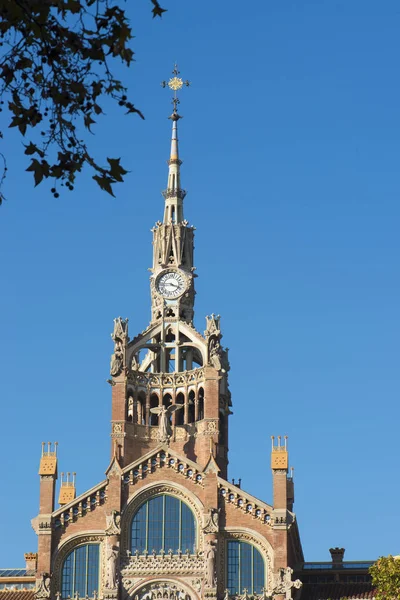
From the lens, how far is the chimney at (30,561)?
320ft

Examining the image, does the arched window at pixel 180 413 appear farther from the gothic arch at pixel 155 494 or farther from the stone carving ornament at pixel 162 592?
the stone carving ornament at pixel 162 592

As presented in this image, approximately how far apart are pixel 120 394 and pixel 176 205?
1957cm

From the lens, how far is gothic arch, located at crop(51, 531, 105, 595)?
290 ft

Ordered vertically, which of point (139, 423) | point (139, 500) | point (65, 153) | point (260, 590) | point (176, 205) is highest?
point (176, 205)

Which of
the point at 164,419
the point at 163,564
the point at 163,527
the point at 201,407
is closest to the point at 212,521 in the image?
the point at 163,527

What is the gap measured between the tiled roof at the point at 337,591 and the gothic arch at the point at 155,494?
937 centimetres

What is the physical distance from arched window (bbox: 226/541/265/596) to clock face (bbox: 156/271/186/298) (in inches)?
965

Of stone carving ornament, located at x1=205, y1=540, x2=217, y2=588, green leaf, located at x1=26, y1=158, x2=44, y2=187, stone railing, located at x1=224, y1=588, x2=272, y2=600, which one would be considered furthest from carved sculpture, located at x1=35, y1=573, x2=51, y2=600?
green leaf, located at x1=26, y1=158, x2=44, y2=187

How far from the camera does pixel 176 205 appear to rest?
111 metres

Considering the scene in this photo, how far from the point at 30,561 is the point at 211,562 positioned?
19.1 metres

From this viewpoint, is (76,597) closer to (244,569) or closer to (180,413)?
(244,569)

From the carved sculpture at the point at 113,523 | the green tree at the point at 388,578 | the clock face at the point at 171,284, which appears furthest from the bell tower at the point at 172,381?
the green tree at the point at 388,578

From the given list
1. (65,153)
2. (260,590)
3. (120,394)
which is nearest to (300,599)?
(260,590)

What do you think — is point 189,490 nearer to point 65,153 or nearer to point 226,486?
point 226,486
